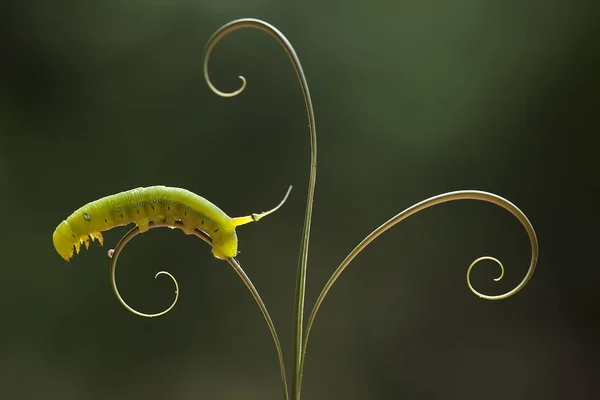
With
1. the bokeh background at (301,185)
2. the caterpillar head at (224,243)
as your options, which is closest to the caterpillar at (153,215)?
the caterpillar head at (224,243)

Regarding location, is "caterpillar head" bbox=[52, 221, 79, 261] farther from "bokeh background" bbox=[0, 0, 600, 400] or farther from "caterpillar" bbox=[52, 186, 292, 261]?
"bokeh background" bbox=[0, 0, 600, 400]

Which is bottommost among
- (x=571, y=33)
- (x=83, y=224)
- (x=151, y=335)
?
(x=83, y=224)

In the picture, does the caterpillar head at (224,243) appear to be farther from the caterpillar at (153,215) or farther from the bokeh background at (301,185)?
the bokeh background at (301,185)

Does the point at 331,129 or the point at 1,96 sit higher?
the point at 1,96

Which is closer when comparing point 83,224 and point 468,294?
point 83,224

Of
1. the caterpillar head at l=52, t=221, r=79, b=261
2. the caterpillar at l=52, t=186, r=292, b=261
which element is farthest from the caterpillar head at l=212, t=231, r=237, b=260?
the caterpillar head at l=52, t=221, r=79, b=261

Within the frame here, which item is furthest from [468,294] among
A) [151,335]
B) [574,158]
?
[151,335]

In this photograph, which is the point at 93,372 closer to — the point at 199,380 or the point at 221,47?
the point at 199,380
